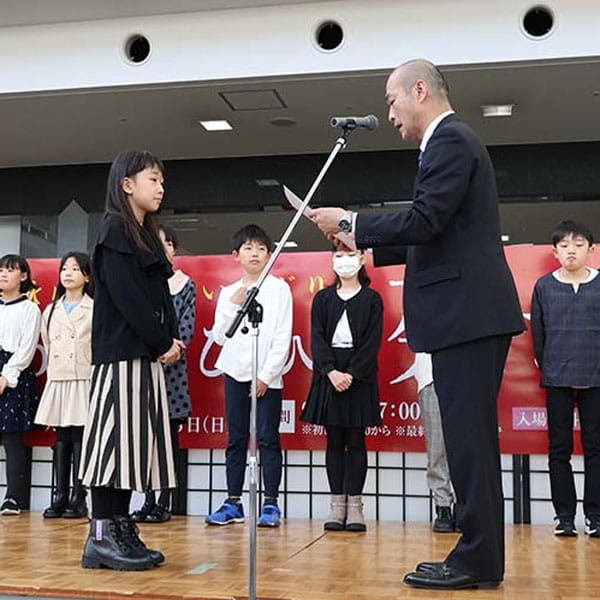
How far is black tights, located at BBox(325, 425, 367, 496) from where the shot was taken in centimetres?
357

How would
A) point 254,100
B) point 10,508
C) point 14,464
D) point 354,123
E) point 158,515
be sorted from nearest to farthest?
point 354,123 < point 158,515 < point 10,508 < point 14,464 < point 254,100

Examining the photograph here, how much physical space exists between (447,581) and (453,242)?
2.93 ft

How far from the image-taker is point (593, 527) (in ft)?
11.4

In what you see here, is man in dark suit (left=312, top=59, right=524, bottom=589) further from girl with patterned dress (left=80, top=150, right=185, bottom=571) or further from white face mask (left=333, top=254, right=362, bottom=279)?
white face mask (left=333, top=254, right=362, bottom=279)

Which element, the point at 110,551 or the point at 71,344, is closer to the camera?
the point at 110,551

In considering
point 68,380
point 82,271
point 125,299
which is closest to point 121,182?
point 125,299

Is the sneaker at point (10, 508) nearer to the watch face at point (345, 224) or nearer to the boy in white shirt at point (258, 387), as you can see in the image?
the boy in white shirt at point (258, 387)

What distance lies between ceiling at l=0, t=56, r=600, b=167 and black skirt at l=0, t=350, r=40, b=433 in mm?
2615

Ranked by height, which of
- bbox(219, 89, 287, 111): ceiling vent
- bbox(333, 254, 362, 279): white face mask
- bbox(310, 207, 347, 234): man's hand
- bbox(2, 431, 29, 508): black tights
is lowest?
bbox(2, 431, 29, 508): black tights

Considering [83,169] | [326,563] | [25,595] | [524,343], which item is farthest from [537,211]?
[25,595]

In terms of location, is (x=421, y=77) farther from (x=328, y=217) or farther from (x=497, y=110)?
(x=497, y=110)

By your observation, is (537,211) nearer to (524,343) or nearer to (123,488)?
(524,343)

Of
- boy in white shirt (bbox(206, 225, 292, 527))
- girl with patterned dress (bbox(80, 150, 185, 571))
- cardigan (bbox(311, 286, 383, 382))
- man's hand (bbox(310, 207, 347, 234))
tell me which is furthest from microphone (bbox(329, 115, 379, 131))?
boy in white shirt (bbox(206, 225, 292, 527))

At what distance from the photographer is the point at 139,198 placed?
2.65 metres
